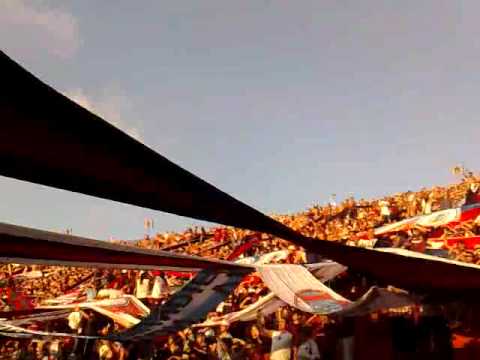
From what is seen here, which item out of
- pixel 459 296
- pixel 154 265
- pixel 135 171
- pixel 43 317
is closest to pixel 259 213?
pixel 135 171

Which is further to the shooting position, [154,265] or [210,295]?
Answer: [210,295]

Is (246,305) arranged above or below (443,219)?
below

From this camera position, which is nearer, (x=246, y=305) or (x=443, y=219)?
(x=246, y=305)

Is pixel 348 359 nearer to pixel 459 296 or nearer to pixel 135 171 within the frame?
pixel 459 296

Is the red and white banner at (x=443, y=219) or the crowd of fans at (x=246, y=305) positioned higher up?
the red and white banner at (x=443, y=219)

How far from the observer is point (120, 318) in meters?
9.21

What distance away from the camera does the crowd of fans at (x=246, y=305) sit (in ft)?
29.9

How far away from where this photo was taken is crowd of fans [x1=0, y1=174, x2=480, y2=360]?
9.12 metres

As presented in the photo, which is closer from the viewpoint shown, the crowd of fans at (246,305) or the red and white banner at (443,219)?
the crowd of fans at (246,305)

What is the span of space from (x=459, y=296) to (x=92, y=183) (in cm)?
612

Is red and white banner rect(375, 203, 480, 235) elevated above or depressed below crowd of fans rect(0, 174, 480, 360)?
above

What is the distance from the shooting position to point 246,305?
11.0 meters

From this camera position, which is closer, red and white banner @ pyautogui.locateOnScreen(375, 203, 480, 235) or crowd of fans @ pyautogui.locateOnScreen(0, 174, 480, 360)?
crowd of fans @ pyautogui.locateOnScreen(0, 174, 480, 360)

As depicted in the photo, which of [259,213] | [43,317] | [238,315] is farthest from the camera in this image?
[43,317]
